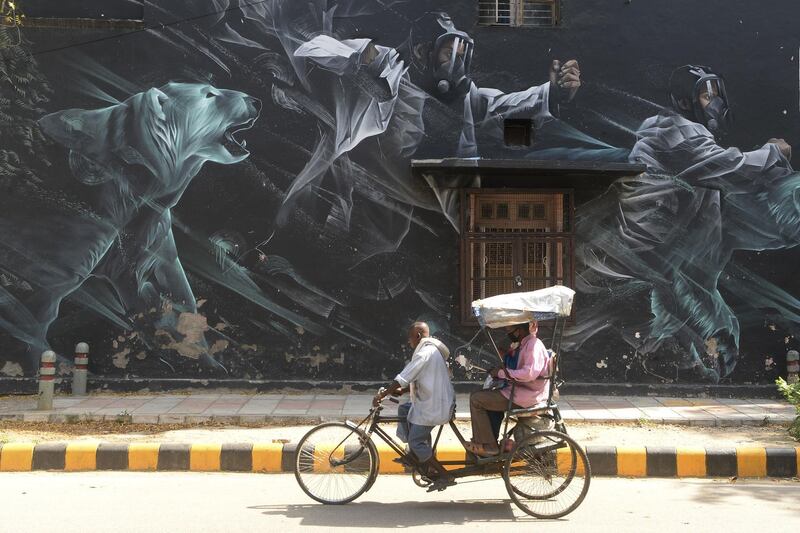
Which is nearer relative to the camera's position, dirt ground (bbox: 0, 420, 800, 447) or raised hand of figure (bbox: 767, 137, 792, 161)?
dirt ground (bbox: 0, 420, 800, 447)

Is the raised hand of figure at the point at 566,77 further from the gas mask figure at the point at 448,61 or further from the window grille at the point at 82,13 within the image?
the window grille at the point at 82,13

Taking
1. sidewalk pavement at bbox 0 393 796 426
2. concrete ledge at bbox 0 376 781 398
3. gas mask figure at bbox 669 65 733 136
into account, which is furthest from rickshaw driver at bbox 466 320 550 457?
gas mask figure at bbox 669 65 733 136

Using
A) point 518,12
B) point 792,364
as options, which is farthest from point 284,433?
point 792,364

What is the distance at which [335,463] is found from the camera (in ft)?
18.9

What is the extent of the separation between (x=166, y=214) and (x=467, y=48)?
15.3 ft

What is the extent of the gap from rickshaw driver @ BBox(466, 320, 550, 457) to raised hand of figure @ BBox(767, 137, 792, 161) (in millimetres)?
6807

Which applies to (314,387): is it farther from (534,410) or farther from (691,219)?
(691,219)

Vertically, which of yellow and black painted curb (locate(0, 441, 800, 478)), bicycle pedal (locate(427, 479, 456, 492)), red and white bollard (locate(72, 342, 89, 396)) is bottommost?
yellow and black painted curb (locate(0, 441, 800, 478))

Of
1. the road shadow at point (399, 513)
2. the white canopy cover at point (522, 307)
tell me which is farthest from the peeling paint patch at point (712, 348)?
the road shadow at point (399, 513)

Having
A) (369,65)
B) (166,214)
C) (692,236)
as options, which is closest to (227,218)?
(166,214)

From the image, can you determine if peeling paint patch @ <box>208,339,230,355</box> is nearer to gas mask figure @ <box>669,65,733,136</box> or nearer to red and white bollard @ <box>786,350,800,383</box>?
gas mask figure @ <box>669,65,733,136</box>

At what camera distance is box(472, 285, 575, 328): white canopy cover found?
5.69 metres

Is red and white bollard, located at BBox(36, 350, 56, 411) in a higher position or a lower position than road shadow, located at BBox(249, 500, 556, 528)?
higher

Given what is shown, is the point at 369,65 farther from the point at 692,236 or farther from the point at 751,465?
the point at 751,465
